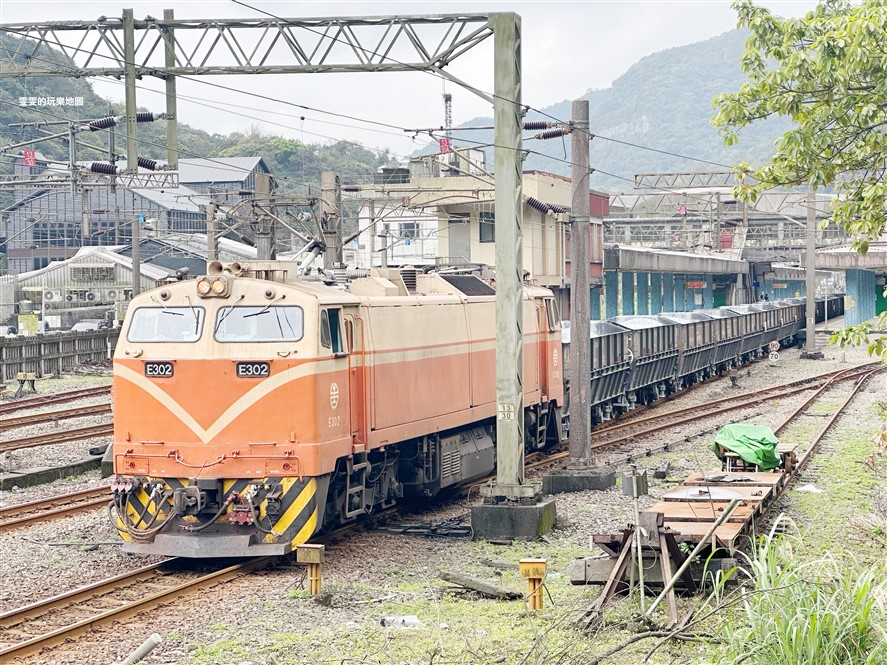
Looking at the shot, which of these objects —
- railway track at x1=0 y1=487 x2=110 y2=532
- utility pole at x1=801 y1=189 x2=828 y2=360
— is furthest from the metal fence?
utility pole at x1=801 y1=189 x2=828 y2=360

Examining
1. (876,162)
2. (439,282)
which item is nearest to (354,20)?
(439,282)

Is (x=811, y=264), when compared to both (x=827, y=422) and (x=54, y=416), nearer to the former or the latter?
(x=827, y=422)

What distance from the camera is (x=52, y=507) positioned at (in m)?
16.6

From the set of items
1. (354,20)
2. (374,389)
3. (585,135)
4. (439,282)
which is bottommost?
(374,389)

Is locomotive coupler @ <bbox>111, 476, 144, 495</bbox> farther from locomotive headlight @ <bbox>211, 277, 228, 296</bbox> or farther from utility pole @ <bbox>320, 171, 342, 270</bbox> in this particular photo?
utility pole @ <bbox>320, 171, 342, 270</bbox>

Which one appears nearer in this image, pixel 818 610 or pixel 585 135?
pixel 818 610

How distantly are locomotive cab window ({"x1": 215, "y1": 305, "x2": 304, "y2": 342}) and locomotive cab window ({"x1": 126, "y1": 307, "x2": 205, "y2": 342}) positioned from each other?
0.93ft

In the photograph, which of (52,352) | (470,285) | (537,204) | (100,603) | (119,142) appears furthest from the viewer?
(119,142)

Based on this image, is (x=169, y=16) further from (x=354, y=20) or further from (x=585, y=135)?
(x=585, y=135)

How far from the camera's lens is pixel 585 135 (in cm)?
1764

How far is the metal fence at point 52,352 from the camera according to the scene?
35.0 m

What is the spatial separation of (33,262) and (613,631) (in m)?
70.2

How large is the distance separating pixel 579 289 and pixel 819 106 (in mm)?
7047

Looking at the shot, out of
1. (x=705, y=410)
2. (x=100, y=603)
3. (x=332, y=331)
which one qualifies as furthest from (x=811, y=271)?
(x=100, y=603)
